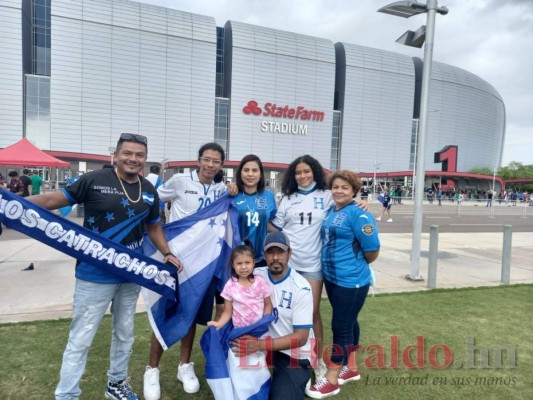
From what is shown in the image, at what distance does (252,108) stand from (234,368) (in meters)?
50.1

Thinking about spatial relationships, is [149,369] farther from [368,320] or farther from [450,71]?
[450,71]

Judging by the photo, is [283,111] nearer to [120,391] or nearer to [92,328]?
[120,391]

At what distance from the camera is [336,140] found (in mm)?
57812


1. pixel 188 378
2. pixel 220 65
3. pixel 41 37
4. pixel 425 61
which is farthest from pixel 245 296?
pixel 220 65

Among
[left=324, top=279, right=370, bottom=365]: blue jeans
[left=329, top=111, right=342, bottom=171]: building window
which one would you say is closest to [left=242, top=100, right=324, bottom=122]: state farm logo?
[left=329, top=111, right=342, bottom=171]: building window

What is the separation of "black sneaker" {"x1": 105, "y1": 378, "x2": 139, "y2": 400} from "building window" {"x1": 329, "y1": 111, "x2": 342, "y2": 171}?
56.1 m

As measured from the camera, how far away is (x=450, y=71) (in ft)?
214

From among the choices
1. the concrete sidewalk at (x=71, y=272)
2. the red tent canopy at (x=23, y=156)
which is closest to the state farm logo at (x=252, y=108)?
the red tent canopy at (x=23, y=156)

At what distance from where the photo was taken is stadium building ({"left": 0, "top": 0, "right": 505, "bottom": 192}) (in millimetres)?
41531

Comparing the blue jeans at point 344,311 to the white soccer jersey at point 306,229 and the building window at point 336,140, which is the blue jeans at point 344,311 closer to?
the white soccer jersey at point 306,229

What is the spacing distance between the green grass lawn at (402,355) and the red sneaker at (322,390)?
93mm

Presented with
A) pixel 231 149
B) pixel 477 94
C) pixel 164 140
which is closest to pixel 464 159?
pixel 477 94

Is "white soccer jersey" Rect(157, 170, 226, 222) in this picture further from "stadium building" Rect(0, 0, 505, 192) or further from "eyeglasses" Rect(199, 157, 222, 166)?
"stadium building" Rect(0, 0, 505, 192)

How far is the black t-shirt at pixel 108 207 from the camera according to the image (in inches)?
96.6
